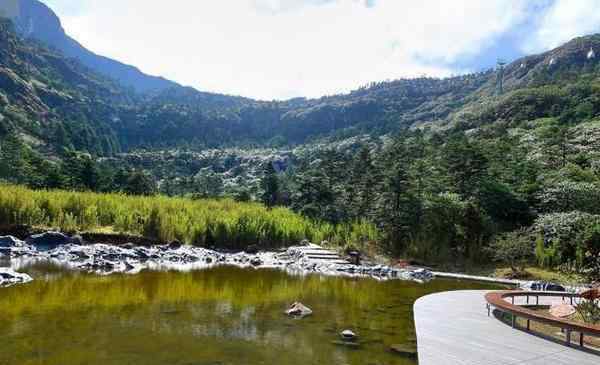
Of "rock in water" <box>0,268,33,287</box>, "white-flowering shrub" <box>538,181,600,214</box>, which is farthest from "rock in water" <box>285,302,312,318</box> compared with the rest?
"white-flowering shrub" <box>538,181,600,214</box>

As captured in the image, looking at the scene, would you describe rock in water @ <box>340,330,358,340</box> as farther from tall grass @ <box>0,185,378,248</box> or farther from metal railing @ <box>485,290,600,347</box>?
tall grass @ <box>0,185,378,248</box>

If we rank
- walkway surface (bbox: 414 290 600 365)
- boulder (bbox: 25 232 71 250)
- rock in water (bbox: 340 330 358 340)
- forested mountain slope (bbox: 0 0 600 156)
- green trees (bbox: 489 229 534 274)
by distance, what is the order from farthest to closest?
1. forested mountain slope (bbox: 0 0 600 156)
2. boulder (bbox: 25 232 71 250)
3. green trees (bbox: 489 229 534 274)
4. rock in water (bbox: 340 330 358 340)
5. walkway surface (bbox: 414 290 600 365)

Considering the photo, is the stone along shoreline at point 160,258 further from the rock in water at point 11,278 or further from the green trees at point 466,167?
the green trees at point 466,167

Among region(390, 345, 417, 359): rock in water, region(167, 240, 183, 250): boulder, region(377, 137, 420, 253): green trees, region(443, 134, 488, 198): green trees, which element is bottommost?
region(390, 345, 417, 359): rock in water

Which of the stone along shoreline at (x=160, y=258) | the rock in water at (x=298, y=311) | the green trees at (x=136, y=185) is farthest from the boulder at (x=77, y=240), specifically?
the green trees at (x=136, y=185)

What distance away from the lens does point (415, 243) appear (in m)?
24.5

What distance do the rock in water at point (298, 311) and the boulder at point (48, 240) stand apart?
1472 centimetres

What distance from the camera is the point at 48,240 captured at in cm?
2180

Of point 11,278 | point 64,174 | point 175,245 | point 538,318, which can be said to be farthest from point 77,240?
point 64,174

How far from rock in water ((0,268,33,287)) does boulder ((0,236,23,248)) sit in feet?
24.8

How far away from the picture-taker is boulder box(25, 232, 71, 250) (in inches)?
845

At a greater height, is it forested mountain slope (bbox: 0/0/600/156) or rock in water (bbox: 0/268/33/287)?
forested mountain slope (bbox: 0/0/600/156)

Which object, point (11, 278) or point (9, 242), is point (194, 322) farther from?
point (9, 242)

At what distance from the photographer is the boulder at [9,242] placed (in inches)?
816
